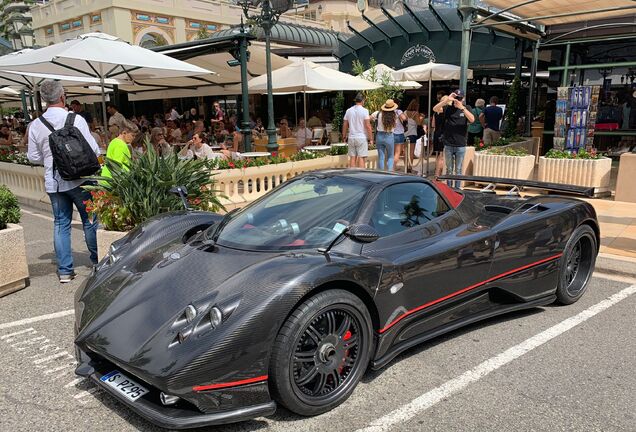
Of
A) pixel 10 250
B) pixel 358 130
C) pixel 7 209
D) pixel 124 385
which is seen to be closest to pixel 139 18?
pixel 358 130

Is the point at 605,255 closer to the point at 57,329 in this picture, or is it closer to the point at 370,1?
the point at 57,329

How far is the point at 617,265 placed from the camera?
5660 millimetres

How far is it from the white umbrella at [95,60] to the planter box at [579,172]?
21.3ft

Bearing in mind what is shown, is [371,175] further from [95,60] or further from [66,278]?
[95,60]

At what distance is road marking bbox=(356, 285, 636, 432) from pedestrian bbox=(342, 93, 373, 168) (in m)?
5.91

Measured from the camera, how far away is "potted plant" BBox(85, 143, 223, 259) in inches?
214

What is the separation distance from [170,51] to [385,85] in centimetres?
531

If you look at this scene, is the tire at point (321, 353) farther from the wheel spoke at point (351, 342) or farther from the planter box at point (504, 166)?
the planter box at point (504, 166)

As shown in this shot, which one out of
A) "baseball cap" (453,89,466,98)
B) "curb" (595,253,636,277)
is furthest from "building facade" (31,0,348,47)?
"curb" (595,253,636,277)

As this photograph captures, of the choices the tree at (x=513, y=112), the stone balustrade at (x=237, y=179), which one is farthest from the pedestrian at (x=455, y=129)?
the tree at (x=513, y=112)

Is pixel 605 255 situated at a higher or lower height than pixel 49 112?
lower

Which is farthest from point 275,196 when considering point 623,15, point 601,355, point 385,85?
point 623,15

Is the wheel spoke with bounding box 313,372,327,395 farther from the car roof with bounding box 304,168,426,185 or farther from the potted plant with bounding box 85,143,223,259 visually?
the potted plant with bounding box 85,143,223,259

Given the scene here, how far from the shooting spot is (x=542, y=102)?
1655 centimetres
